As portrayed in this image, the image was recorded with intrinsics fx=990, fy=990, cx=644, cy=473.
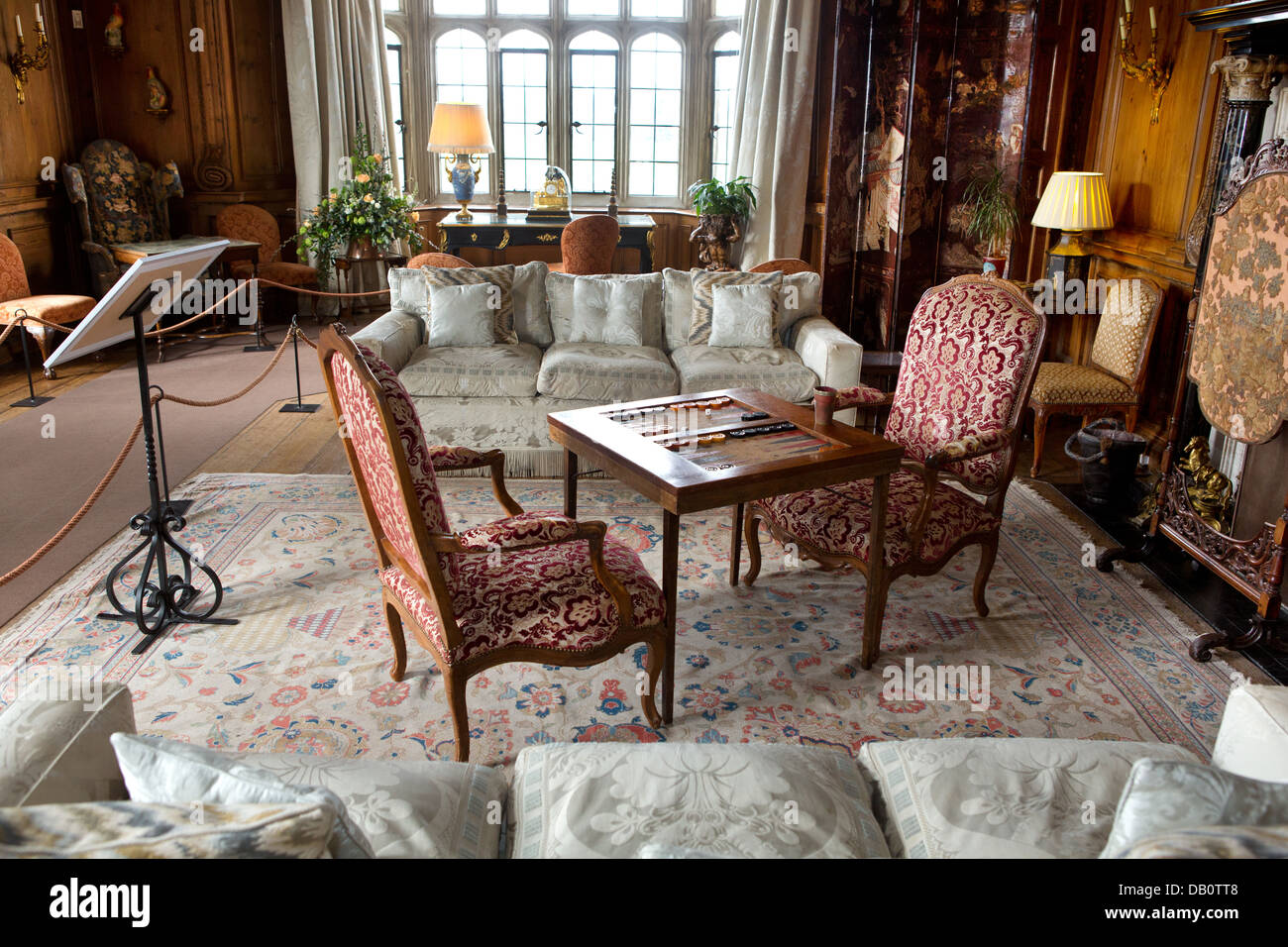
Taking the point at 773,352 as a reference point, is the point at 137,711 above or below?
below

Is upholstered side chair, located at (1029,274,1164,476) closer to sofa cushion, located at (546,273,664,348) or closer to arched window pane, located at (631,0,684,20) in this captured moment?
sofa cushion, located at (546,273,664,348)

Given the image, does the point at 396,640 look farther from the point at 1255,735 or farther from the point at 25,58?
the point at 25,58

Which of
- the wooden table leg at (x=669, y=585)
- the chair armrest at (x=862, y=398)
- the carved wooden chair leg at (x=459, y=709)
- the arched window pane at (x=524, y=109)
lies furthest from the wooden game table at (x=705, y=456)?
the arched window pane at (x=524, y=109)

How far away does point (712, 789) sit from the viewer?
5.51ft

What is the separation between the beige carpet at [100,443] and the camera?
12.9 ft

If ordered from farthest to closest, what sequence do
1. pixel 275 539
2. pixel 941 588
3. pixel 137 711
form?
1. pixel 275 539
2. pixel 941 588
3. pixel 137 711

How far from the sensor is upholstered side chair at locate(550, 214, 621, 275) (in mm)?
6891

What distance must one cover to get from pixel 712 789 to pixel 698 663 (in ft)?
4.89

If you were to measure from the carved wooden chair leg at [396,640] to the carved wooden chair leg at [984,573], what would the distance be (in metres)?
1.96

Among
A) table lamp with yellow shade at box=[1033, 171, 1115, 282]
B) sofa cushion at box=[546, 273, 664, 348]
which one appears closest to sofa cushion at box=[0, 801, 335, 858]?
sofa cushion at box=[546, 273, 664, 348]

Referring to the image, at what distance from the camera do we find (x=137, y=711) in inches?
111
